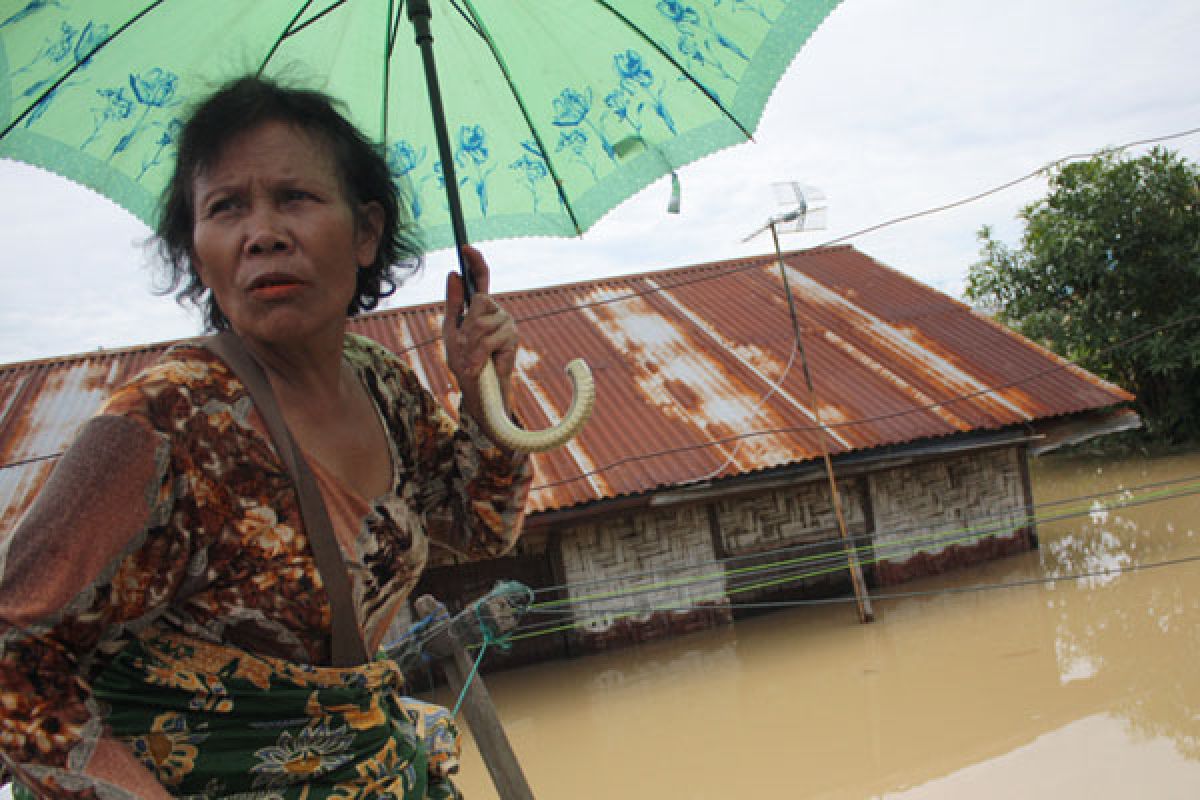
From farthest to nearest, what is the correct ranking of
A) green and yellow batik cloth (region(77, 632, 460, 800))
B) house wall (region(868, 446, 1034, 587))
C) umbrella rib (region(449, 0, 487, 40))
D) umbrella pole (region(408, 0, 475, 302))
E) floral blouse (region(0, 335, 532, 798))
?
house wall (region(868, 446, 1034, 587)) < umbrella rib (region(449, 0, 487, 40)) < umbrella pole (region(408, 0, 475, 302)) < green and yellow batik cloth (region(77, 632, 460, 800)) < floral blouse (region(0, 335, 532, 798))

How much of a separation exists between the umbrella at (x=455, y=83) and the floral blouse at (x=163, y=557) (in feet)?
1.53

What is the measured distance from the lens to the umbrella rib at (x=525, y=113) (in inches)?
81.9

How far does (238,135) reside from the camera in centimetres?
125

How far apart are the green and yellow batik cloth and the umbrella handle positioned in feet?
1.44

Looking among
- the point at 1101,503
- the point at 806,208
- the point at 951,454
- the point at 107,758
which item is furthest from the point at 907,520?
the point at 107,758

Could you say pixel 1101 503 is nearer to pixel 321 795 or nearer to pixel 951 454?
pixel 951 454

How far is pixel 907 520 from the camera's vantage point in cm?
941

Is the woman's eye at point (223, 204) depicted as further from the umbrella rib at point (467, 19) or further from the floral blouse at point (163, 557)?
the umbrella rib at point (467, 19)

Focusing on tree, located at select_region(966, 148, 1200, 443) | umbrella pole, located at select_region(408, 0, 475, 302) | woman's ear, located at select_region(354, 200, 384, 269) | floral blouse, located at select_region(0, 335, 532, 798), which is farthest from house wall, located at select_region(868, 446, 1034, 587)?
floral blouse, located at select_region(0, 335, 532, 798)

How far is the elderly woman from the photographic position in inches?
34.9

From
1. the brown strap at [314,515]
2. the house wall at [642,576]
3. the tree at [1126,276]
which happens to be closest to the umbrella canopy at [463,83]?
the brown strap at [314,515]

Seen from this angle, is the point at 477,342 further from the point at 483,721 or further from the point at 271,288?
the point at 483,721

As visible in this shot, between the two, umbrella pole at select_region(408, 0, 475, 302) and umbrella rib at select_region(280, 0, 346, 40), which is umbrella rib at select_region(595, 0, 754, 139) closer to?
umbrella pole at select_region(408, 0, 475, 302)

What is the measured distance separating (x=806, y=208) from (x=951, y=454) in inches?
118
